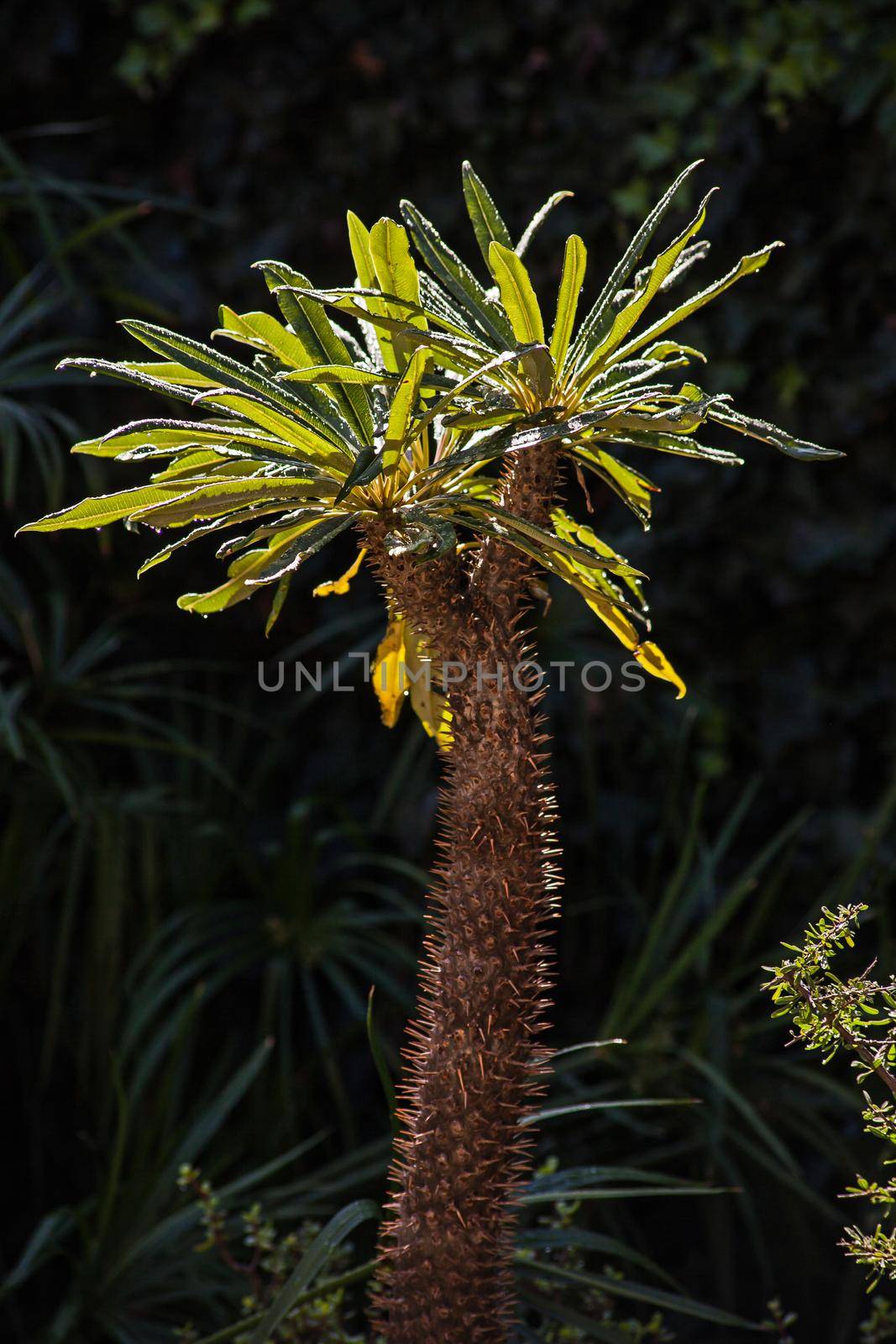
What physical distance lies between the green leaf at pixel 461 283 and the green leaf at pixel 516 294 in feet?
0.08

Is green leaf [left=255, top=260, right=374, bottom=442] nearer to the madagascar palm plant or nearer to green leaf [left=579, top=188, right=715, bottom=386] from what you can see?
the madagascar palm plant

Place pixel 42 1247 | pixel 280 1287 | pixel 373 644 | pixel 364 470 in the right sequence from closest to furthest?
pixel 364 470 < pixel 280 1287 < pixel 42 1247 < pixel 373 644

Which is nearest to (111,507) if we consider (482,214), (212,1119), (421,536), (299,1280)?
(421,536)

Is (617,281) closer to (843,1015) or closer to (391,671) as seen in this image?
(391,671)

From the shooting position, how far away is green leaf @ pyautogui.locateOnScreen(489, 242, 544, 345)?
2.03ft

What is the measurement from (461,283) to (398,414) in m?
0.13

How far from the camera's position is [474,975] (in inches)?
25.0

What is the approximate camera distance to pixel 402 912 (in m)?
1.65

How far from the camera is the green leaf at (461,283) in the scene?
0.68 meters

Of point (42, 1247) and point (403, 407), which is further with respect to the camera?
point (42, 1247)

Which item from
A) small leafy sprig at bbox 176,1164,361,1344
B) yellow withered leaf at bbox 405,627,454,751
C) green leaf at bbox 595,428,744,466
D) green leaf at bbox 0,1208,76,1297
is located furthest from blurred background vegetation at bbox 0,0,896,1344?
green leaf at bbox 595,428,744,466

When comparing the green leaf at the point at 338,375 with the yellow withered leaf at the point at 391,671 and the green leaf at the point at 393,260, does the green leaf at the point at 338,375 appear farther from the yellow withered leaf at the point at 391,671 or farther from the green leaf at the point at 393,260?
the yellow withered leaf at the point at 391,671

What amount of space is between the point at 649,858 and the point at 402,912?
0.40 meters

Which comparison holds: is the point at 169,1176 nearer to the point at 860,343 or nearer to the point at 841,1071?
the point at 841,1071
